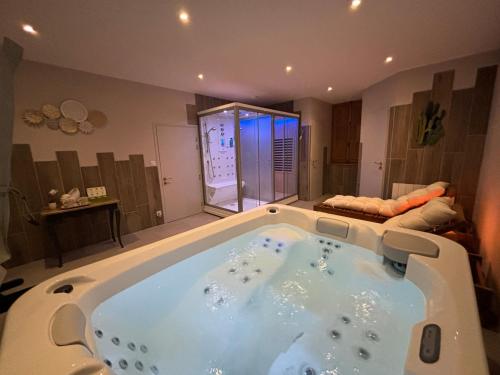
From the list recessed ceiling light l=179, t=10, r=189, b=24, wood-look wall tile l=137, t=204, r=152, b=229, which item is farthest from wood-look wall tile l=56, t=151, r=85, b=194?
recessed ceiling light l=179, t=10, r=189, b=24

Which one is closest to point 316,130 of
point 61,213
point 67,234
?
point 61,213

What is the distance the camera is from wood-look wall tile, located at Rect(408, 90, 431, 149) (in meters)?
3.04

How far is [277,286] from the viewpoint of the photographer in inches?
60.1

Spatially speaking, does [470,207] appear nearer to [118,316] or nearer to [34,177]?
[118,316]

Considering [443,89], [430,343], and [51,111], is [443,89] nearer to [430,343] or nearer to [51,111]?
[430,343]

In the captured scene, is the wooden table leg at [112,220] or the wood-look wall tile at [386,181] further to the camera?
the wood-look wall tile at [386,181]

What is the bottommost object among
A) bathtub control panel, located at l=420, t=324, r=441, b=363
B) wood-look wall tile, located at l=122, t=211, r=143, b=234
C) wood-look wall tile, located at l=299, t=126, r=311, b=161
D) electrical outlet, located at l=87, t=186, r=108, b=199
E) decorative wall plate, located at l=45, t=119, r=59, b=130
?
wood-look wall tile, located at l=122, t=211, r=143, b=234

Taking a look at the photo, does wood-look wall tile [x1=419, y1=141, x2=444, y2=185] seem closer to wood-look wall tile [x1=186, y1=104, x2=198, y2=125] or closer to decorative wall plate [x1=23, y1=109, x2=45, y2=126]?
wood-look wall tile [x1=186, y1=104, x2=198, y2=125]

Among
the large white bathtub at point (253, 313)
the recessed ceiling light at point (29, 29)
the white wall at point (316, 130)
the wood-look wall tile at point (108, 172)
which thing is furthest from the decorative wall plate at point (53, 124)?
the white wall at point (316, 130)

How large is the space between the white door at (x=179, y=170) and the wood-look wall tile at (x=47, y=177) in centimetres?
138

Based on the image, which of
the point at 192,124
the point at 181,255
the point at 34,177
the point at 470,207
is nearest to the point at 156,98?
the point at 192,124

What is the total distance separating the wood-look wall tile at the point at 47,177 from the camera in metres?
2.52

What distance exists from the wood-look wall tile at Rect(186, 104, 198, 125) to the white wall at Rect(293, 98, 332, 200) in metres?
2.36

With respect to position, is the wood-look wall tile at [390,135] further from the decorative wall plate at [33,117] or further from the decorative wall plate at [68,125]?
the decorative wall plate at [33,117]
